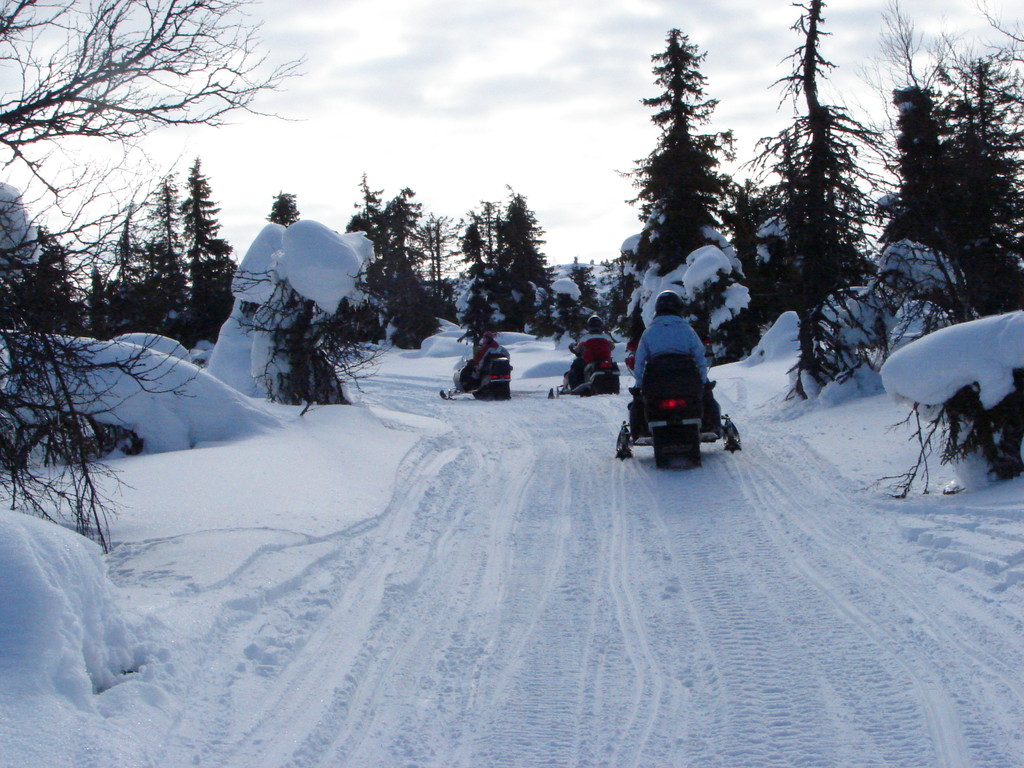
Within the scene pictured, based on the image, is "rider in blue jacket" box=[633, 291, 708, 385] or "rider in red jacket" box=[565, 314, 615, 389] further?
"rider in red jacket" box=[565, 314, 615, 389]

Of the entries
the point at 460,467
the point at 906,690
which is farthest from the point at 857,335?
the point at 906,690

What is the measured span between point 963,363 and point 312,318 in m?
10.8

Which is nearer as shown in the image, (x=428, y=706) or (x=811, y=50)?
(x=428, y=706)

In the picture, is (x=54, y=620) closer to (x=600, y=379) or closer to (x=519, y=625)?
(x=519, y=625)

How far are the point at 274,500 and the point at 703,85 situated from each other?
96.6 ft

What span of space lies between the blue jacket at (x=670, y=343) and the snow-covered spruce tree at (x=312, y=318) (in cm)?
570

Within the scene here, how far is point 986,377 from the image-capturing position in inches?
283

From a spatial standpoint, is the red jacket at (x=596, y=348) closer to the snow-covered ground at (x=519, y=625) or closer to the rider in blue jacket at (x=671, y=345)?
the rider in blue jacket at (x=671, y=345)

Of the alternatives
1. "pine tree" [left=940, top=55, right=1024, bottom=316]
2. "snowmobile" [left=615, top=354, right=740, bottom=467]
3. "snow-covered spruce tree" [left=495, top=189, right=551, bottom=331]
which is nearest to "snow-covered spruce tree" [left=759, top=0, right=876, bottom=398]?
"pine tree" [left=940, top=55, right=1024, bottom=316]

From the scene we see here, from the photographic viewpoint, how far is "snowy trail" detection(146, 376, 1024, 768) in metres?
3.85

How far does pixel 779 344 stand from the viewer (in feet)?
76.9

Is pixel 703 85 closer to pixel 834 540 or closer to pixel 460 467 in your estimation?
pixel 460 467

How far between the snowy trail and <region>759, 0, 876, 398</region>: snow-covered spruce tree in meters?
6.61

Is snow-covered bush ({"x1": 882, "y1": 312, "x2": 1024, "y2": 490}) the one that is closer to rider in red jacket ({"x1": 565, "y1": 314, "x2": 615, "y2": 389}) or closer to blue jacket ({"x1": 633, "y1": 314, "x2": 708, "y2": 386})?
blue jacket ({"x1": 633, "y1": 314, "x2": 708, "y2": 386})
